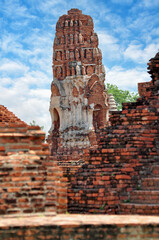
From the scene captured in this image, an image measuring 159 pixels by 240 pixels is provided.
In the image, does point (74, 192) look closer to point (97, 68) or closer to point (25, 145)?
point (25, 145)

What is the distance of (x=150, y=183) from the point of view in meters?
6.58

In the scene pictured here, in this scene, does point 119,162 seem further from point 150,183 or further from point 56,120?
point 56,120

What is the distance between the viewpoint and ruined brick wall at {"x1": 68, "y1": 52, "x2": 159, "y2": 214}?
6848 mm

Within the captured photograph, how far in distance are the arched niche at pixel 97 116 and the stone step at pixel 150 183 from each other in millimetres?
18577

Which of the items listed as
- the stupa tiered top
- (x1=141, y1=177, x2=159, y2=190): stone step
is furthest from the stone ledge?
the stupa tiered top

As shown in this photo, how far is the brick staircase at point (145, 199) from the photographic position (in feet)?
20.0

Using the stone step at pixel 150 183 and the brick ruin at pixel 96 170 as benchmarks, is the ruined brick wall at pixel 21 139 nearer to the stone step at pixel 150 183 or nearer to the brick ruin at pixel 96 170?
the brick ruin at pixel 96 170

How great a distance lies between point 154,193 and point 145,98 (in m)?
2.55

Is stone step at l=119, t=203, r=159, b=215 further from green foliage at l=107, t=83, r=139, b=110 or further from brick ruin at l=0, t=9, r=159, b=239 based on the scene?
green foliage at l=107, t=83, r=139, b=110

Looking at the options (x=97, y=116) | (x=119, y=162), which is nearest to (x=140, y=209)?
(x=119, y=162)

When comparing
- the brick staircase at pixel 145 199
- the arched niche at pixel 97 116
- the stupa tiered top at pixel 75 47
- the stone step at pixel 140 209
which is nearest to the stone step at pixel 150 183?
the brick staircase at pixel 145 199

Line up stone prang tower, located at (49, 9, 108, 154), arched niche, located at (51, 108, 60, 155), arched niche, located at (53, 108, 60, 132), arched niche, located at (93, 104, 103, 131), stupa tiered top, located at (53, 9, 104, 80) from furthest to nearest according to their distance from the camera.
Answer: arched niche, located at (53, 108, 60, 132) < arched niche, located at (51, 108, 60, 155) < arched niche, located at (93, 104, 103, 131) < stupa tiered top, located at (53, 9, 104, 80) < stone prang tower, located at (49, 9, 108, 154)

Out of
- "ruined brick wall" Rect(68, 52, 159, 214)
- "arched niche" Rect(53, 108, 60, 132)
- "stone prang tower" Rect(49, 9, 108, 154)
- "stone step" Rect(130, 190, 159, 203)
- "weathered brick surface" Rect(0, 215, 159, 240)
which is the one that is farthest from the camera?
"arched niche" Rect(53, 108, 60, 132)

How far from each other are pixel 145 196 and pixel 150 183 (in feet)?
0.98
